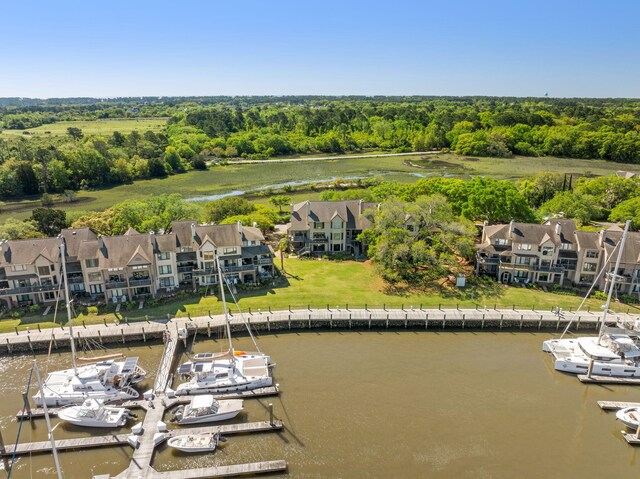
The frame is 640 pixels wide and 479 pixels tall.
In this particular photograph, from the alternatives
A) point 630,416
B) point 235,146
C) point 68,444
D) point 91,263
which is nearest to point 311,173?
point 235,146

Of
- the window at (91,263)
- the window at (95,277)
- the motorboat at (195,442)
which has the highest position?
the window at (91,263)

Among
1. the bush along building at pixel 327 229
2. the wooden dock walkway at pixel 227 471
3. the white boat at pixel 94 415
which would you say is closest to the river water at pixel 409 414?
the wooden dock walkway at pixel 227 471

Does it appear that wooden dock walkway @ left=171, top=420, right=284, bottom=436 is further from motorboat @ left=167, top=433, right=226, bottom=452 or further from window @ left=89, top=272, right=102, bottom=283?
window @ left=89, top=272, right=102, bottom=283

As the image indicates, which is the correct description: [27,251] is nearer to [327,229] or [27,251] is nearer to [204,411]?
[204,411]

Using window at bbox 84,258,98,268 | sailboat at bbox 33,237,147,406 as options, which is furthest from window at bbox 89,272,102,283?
sailboat at bbox 33,237,147,406

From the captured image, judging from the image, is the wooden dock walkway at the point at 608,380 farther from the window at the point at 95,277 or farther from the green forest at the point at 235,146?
the green forest at the point at 235,146

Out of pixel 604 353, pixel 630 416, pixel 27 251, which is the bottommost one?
pixel 630 416
